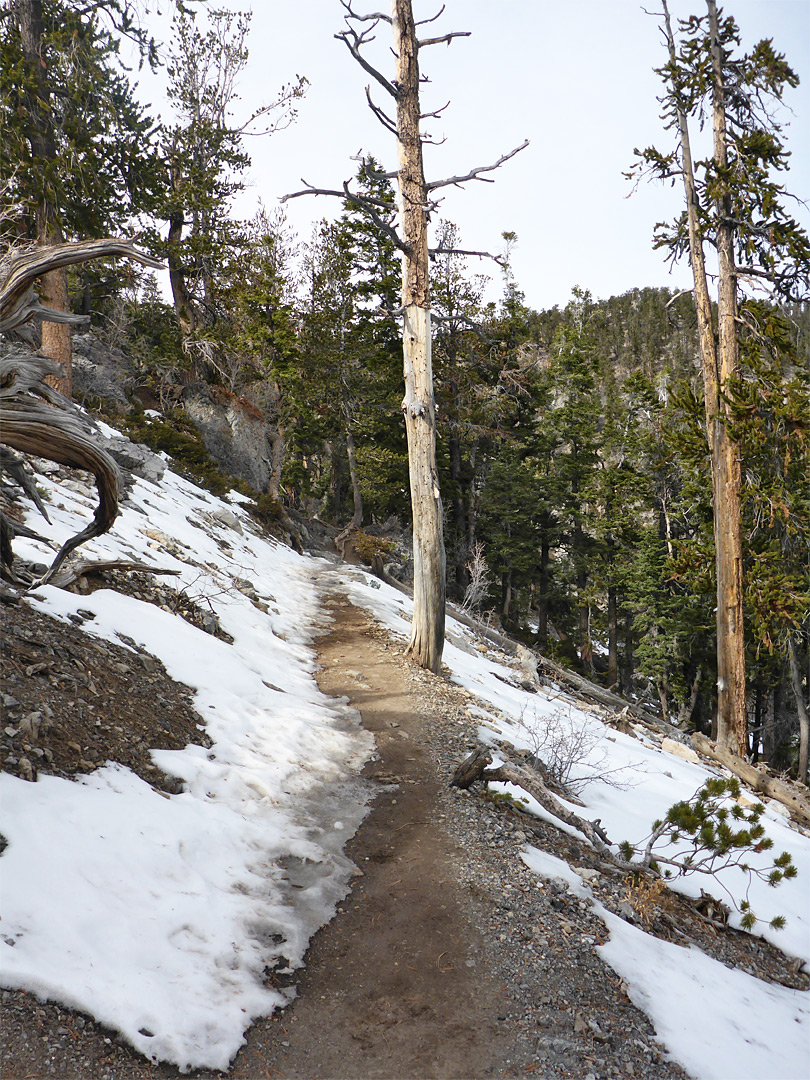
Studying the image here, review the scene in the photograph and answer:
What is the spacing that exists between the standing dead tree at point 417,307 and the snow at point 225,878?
6.32ft

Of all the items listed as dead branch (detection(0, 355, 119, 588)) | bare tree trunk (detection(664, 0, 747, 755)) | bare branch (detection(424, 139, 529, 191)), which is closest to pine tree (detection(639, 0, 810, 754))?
bare tree trunk (detection(664, 0, 747, 755))

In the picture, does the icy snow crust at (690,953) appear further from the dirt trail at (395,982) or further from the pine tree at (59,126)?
the pine tree at (59,126)

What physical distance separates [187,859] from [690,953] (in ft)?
10.3

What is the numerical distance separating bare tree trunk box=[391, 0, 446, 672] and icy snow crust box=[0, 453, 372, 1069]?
2.37 meters

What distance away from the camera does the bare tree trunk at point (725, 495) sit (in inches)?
453

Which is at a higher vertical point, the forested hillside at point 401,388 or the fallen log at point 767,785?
the forested hillside at point 401,388

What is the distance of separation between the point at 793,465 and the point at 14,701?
1272cm

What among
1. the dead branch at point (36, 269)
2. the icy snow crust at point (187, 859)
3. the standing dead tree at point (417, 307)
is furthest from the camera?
the standing dead tree at point (417, 307)

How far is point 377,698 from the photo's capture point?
740 centimetres

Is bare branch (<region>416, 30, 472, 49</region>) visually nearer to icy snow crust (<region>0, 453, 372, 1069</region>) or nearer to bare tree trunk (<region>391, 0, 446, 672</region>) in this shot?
bare tree trunk (<region>391, 0, 446, 672</region>)

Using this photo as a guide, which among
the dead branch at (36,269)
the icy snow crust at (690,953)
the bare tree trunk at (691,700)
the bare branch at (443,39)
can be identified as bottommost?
the bare tree trunk at (691,700)

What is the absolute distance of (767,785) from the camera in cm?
1022

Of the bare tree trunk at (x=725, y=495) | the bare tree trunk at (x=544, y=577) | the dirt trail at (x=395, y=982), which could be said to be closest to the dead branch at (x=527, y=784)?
the dirt trail at (x=395, y=982)

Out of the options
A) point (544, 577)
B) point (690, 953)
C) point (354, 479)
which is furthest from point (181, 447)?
point (544, 577)
